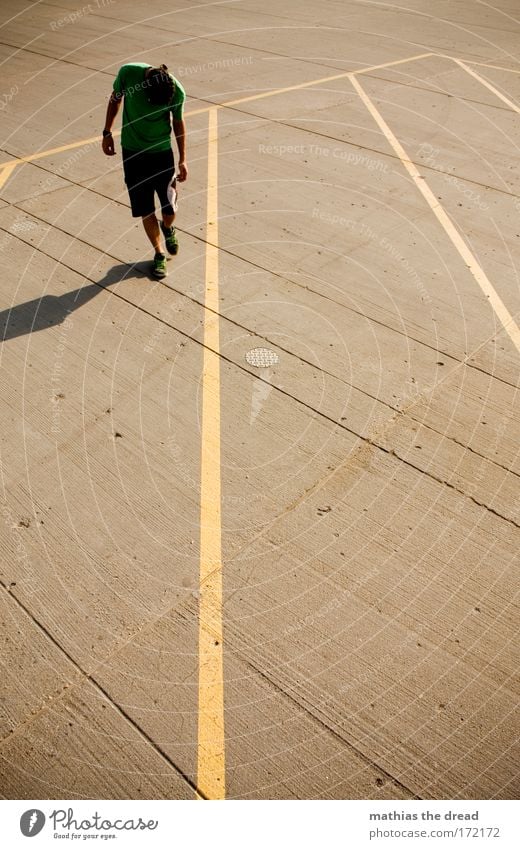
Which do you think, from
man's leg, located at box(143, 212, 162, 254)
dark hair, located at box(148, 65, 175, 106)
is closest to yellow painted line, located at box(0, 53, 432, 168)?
man's leg, located at box(143, 212, 162, 254)

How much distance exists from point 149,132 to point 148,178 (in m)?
0.39

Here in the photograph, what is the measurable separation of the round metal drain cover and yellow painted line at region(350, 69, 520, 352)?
2.08 m

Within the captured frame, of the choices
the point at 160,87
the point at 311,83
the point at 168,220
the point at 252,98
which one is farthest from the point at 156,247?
the point at 311,83

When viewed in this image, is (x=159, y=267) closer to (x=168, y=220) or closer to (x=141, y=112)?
(x=168, y=220)

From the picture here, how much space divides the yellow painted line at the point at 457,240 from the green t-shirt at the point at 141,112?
3.17 metres

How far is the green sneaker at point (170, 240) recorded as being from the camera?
277 inches

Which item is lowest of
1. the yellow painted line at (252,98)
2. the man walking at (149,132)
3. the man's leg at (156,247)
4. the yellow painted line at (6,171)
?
the man's leg at (156,247)

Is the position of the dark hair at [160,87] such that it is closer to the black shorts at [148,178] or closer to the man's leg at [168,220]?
the black shorts at [148,178]

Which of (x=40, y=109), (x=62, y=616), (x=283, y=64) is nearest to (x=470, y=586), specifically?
(x=62, y=616)

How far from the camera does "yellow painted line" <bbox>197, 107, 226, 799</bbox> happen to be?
3410 millimetres

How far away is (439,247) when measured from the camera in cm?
755

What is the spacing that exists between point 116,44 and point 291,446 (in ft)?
42.4

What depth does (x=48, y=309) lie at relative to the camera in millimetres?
6445

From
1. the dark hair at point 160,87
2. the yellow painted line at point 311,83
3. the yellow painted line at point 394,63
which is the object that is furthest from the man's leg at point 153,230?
the yellow painted line at point 394,63
